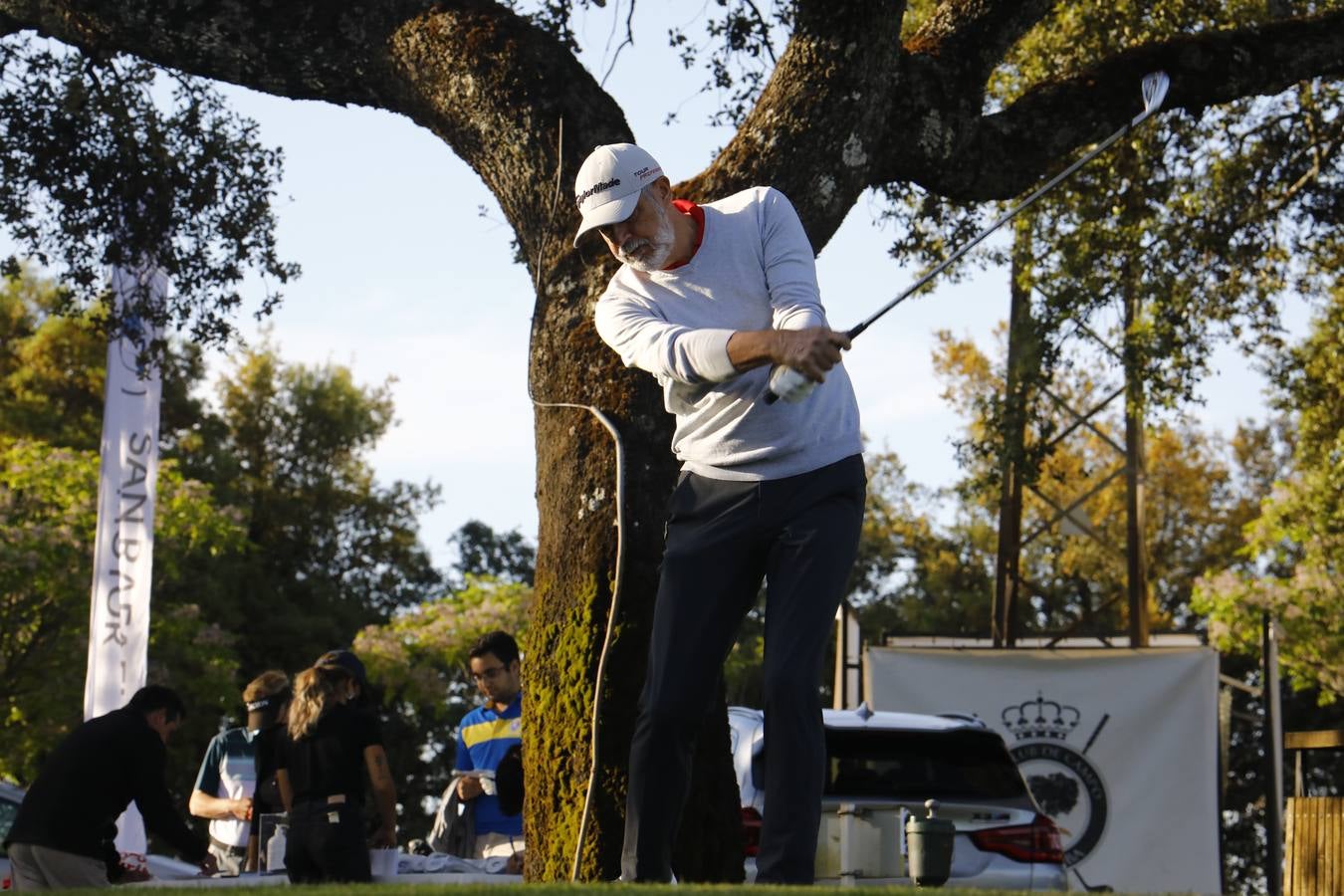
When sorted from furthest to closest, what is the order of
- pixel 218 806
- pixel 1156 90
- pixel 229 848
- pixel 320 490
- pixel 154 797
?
pixel 320 490
pixel 229 848
pixel 218 806
pixel 154 797
pixel 1156 90

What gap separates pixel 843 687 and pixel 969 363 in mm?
24155

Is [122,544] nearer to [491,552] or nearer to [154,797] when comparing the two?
[154,797]

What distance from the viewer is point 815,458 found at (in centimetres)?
499

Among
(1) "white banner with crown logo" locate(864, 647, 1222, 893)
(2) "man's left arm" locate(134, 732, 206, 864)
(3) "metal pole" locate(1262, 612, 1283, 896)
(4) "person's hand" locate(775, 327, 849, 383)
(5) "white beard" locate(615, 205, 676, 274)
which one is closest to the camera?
(4) "person's hand" locate(775, 327, 849, 383)

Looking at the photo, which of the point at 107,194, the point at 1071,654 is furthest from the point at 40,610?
the point at 107,194

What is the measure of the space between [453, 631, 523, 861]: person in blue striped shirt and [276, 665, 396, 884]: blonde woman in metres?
0.48

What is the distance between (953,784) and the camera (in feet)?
30.0

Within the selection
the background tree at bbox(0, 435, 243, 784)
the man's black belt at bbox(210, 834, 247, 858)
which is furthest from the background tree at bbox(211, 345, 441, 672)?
the man's black belt at bbox(210, 834, 247, 858)

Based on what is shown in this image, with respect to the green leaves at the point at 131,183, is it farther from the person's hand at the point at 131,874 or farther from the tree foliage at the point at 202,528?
the tree foliage at the point at 202,528

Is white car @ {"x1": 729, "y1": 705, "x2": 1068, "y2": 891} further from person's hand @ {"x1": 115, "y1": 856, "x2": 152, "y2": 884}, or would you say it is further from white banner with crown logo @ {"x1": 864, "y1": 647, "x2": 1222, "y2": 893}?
white banner with crown logo @ {"x1": 864, "y1": 647, "x2": 1222, "y2": 893}

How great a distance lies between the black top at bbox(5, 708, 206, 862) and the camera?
27.4 ft

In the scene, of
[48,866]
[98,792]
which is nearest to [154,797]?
[98,792]

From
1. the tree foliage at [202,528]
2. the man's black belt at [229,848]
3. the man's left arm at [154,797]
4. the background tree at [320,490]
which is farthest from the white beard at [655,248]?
the background tree at [320,490]

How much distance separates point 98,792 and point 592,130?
3.80 meters
